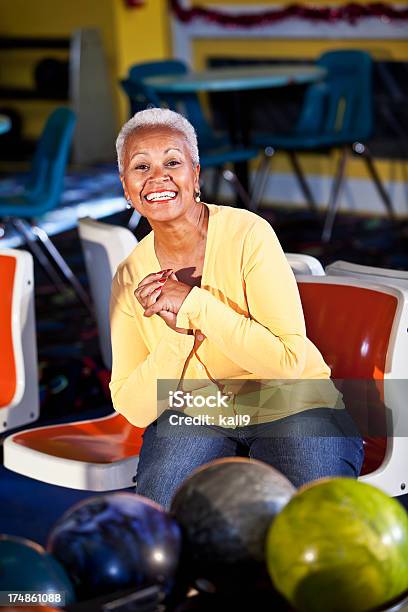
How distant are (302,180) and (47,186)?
2069 millimetres

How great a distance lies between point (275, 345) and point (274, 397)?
0.15 m

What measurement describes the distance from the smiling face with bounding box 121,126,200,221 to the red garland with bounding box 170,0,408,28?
5.11 meters

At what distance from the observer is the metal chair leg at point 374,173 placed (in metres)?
6.64

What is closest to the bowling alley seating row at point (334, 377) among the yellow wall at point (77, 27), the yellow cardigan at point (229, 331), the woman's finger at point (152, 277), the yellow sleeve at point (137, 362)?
the yellow cardigan at point (229, 331)

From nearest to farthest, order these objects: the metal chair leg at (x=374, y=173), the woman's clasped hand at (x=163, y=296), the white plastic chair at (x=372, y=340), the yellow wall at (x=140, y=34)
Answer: the woman's clasped hand at (x=163, y=296), the white plastic chair at (x=372, y=340), the metal chair leg at (x=374, y=173), the yellow wall at (x=140, y=34)

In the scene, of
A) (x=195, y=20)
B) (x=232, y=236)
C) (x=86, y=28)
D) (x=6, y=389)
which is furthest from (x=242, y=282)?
(x=86, y=28)

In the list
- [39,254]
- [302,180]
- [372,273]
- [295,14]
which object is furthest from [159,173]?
[295,14]

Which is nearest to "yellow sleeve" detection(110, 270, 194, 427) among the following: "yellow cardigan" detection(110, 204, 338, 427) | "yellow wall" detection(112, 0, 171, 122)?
"yellow cardigan" detection(110, 204, 338, 427)

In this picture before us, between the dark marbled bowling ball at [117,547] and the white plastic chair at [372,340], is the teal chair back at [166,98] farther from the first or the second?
the dark marbled bowling ball at [117,547]

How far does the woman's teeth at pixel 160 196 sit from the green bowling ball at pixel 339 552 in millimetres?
916

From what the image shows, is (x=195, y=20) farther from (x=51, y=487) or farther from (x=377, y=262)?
(x=51, y=487)

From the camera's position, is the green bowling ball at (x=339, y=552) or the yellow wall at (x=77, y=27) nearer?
the green bowling ball at (x=339, y=552)

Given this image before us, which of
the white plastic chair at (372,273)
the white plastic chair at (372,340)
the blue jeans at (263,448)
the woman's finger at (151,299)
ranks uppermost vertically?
the woman's finger at (151,299)

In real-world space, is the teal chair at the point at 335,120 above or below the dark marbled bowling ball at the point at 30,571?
below
